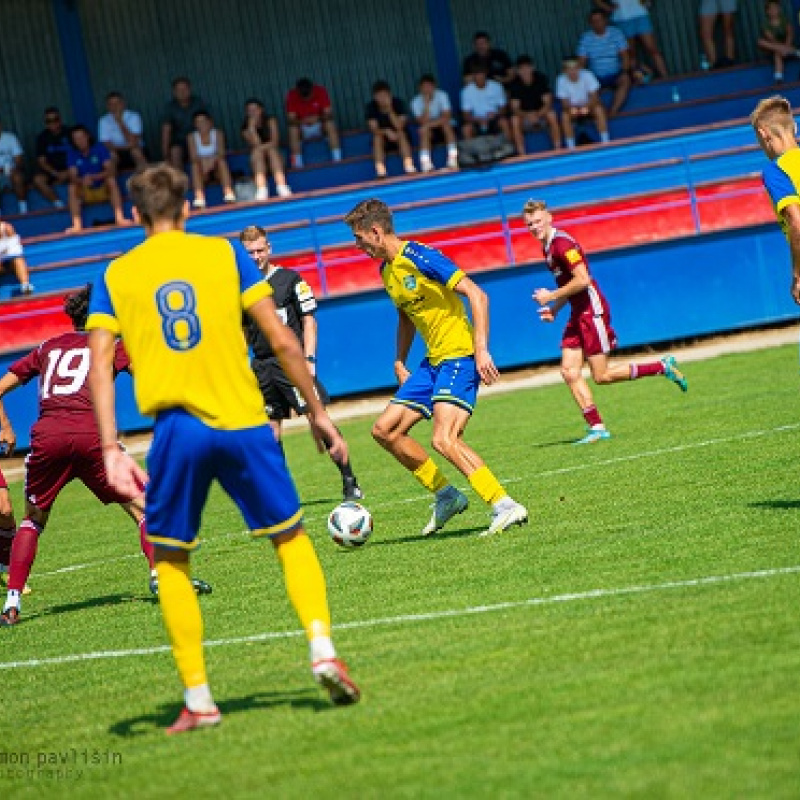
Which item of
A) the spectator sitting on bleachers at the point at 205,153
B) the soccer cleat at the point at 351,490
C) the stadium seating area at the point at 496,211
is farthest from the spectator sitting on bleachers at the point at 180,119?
the soccer cleat at the point at 351,490

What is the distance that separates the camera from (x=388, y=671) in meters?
7.09

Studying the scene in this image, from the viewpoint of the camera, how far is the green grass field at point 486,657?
5.47 metres

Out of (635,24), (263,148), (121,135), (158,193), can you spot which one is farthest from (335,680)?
(635,24)

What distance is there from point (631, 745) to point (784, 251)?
760 inches

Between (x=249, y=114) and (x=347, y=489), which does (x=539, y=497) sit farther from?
(x=249, y=114)

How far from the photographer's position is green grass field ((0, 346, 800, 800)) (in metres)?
5.47

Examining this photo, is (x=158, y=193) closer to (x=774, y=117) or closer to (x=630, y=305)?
(x=774, y=117)

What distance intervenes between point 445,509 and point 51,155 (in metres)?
18.7

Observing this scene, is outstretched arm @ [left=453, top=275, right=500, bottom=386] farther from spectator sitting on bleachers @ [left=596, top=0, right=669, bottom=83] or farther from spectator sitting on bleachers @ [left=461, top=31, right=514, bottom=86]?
spectator sitting on bleachers @ [left=596, top=0, right=669, bottom=83]

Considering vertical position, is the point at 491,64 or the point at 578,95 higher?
the point at 491,64

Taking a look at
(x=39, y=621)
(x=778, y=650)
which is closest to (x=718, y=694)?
(x=778, y=650)

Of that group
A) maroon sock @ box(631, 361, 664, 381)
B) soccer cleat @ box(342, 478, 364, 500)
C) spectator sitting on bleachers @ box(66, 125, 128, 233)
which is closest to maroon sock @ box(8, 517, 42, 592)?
soccer cleat @ box(342, 478, 364, 500)

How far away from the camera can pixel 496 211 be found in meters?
25.3

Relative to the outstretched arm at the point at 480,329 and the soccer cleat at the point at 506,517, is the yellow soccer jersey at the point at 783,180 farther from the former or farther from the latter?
the soccer cleat at the point at 506,517
